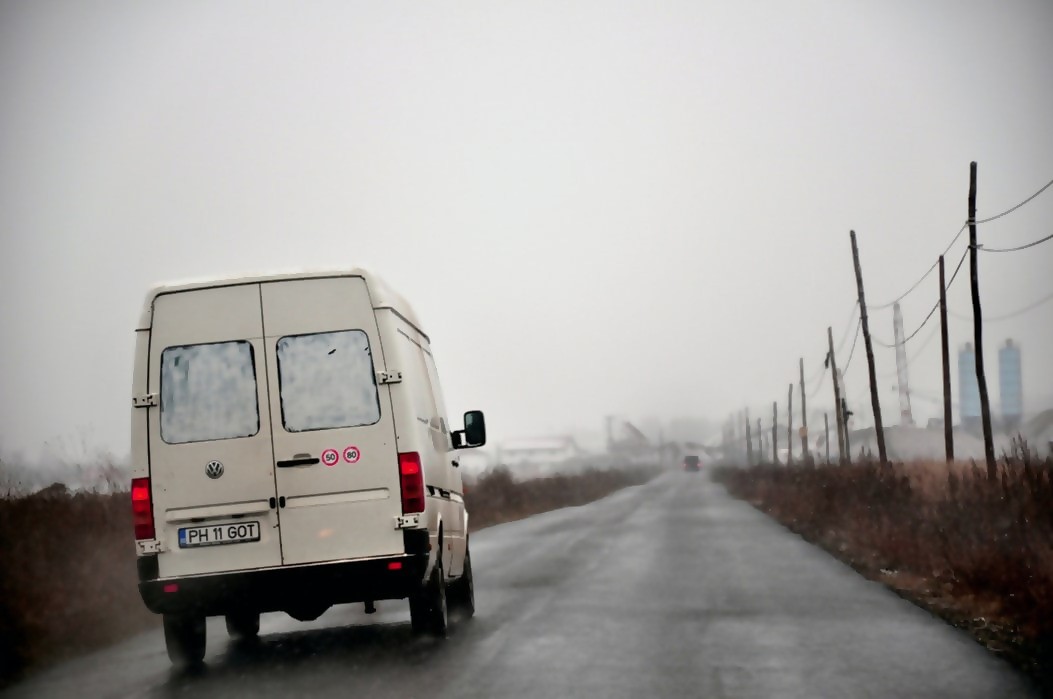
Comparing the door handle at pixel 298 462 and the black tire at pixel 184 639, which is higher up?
the door handle at pixel 298 462

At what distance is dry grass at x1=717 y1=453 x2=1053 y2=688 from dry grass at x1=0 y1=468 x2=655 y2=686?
7.63 m

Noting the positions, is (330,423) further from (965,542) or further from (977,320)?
(977,320)

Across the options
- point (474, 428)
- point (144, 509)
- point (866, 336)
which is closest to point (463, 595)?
point (474, 428)

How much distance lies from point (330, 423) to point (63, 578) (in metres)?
5.55

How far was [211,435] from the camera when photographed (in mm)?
8914

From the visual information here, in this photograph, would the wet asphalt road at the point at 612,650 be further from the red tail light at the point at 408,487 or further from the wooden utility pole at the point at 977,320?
the wooden utility pole at the point at 977,320

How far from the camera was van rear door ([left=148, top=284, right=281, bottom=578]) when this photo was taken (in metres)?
8.80

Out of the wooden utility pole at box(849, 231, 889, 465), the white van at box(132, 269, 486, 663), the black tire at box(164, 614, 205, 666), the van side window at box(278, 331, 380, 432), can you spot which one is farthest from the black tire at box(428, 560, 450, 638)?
the wooden utility pole at box(849, 231, 889, 465)

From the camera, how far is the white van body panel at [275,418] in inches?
347

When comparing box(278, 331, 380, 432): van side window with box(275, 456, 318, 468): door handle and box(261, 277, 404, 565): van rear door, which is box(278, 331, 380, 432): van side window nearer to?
box(261, 277, 404, 565): van rear door

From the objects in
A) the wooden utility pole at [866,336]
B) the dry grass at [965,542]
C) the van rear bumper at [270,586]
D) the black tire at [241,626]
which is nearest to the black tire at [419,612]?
the van rear bumper at [270,586]

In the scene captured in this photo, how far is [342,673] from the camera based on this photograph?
8625 mm

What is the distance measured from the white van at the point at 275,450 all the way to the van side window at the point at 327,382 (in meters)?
0.01

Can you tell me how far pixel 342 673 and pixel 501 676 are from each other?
122 centimetres
